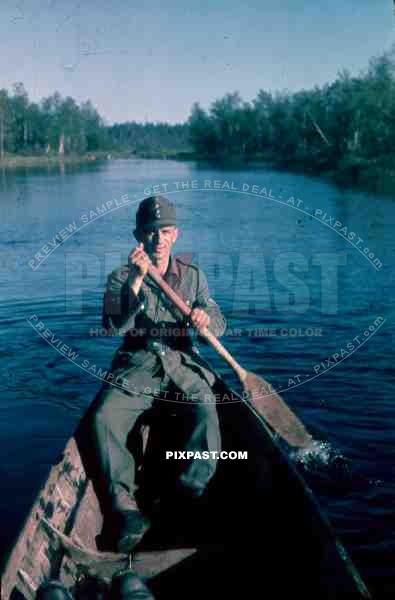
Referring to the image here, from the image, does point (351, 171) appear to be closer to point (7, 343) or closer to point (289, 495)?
point (7, 343)

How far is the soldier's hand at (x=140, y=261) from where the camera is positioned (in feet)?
13.7

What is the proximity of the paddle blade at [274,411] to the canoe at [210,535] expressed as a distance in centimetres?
48

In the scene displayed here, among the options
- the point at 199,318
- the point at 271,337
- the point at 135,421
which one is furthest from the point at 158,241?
the point at 271,337

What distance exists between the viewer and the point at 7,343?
9469 millimetres

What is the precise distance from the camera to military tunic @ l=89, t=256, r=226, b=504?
407cm

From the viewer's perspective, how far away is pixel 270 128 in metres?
73.0

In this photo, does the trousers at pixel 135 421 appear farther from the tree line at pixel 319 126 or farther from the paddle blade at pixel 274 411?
the tree line at pixel 319 126

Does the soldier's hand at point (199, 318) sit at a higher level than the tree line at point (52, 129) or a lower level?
lower

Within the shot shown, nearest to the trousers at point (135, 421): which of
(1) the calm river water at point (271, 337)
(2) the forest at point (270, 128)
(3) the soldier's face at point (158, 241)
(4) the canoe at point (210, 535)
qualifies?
(4) the canoe at point (210, 535)

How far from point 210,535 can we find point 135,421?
0.98 metres

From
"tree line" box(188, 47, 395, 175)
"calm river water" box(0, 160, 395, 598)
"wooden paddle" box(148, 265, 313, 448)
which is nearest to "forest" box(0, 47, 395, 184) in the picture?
"tree line" box(188, 47, 395, 175)

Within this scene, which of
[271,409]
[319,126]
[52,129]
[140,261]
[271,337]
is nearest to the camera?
[140,261]

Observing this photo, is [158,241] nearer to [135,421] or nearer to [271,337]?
[135,421]

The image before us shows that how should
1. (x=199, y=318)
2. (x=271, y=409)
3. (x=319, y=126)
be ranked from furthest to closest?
(x=319, y=126) → (x=271, y=409) → (x=199, y=318)
